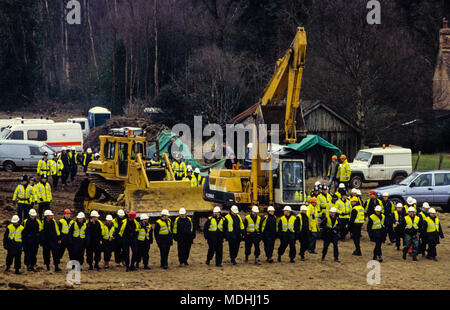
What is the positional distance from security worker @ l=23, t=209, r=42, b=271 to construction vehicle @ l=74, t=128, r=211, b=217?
4336 mm

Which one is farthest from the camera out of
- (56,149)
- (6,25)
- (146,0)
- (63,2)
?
(63,2)

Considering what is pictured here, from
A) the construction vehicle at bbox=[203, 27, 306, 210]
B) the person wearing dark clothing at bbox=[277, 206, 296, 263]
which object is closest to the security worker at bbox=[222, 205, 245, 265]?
the person wearing dark clothing at bbox=[277, 206, 296, 263]

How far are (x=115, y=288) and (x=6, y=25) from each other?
1949 inches

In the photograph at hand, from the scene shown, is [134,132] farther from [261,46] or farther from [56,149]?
[261,46]

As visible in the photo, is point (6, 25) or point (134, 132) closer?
point (134, 132)

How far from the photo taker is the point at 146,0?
67.8 m

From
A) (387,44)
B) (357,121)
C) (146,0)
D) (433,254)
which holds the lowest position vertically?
(433,254)

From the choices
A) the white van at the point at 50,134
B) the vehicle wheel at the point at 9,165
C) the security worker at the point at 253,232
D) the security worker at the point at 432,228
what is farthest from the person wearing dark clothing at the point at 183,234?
the white van at the point at 50,134

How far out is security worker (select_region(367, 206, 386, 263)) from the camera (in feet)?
65.9

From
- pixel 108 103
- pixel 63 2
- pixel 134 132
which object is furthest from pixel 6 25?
pixel 134 132

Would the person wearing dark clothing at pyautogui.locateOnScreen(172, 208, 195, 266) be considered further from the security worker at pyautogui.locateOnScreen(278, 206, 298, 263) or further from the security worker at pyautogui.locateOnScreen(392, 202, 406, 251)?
the security worker at pyautogui.locateOnScreen(392, 202, 406, 251)

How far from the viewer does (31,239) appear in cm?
1797

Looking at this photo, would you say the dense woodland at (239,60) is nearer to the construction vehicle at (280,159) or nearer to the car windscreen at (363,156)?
the car windscreen at (363,156)

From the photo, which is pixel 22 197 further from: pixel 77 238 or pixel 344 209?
pixel 344 209
